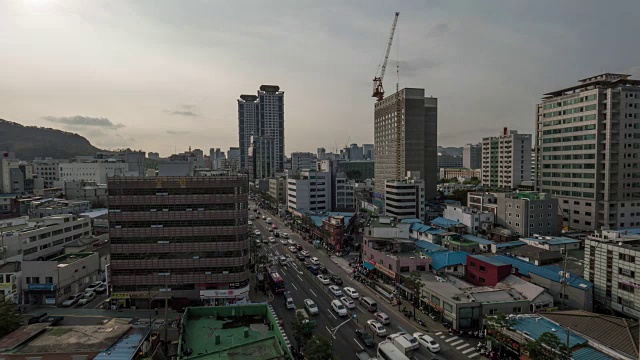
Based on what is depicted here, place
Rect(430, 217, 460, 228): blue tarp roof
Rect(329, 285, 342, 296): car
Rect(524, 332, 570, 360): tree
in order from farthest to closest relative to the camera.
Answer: Rect(430, 217, 460, 228): blue tarp roof → Rect(329, 285, 342, 296): car → Rect(524, 332, 570, 360): tree

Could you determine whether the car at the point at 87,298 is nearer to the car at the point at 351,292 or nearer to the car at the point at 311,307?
the car at the point at 311,307

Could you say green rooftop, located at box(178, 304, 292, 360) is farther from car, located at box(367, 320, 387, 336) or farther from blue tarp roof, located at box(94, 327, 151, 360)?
car, located at box(367, 320, 387, 336)

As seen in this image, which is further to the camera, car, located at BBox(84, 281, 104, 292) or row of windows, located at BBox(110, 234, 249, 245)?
car, located at BBox(84, 281, 104, 292)

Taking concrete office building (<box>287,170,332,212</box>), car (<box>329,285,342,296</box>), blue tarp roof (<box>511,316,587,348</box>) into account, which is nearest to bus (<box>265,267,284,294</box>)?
car (<box>329,285,342,296</box>)

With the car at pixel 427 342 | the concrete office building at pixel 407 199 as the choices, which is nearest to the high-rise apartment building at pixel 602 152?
the concrete office building at pixel 407 199

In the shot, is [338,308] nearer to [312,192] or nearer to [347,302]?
[347,302]

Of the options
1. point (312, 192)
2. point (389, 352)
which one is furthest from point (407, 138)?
point (389, 352)

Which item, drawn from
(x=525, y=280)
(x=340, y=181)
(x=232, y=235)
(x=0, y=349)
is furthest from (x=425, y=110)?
(x=0, y=349)
